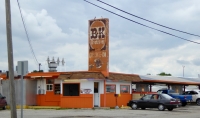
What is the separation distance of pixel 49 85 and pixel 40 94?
4.35ft

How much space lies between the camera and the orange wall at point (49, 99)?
123 ft

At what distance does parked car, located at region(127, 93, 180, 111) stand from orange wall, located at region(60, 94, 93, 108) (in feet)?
13.1

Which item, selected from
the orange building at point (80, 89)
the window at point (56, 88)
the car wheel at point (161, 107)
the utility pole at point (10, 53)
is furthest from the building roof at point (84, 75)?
the utility pole at point (10, 53)

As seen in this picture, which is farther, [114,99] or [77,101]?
[114,99]

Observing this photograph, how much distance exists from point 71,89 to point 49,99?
3.19 m

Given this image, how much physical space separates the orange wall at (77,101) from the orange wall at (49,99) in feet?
5.33

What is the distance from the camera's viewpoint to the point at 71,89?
35.9 meters

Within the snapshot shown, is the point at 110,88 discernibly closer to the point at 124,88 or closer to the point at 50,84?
the point at 124,88

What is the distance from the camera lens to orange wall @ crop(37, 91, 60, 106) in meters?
37.4

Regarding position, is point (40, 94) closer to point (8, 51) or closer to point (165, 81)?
point (165, 81)

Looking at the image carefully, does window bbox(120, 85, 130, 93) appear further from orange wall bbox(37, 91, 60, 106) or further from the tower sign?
orange wall bbox(37, 91, 60, 106)

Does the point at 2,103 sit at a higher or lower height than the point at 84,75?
lower

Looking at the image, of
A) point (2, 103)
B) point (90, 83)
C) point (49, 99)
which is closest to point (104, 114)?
point (90, 83)

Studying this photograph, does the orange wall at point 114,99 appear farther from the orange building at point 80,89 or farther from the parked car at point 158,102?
the parked car at point 158,102
